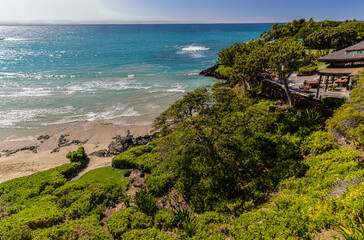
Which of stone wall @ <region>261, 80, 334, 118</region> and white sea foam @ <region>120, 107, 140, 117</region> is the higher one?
stone wall @ <region>261, 80, 334, 118</region>

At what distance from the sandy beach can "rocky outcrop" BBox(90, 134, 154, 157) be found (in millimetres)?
800

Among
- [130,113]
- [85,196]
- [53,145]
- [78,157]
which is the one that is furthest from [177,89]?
[85,196]

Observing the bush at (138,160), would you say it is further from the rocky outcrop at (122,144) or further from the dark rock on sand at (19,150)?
the dark rock on sand at (19,150)

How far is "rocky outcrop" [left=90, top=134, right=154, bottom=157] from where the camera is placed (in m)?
24.5

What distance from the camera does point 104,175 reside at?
19.5m

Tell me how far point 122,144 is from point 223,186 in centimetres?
1604

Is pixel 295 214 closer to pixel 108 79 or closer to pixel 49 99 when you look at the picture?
pixel 49 99

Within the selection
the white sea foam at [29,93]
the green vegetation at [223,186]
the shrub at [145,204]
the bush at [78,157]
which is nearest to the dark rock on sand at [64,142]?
the bush at [78,157]

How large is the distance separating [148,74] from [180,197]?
46.9 meters

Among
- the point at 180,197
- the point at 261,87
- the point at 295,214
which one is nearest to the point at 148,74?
the point at 261,87

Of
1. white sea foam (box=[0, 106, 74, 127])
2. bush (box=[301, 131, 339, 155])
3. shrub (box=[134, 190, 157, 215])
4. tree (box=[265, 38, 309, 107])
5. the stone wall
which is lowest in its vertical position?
shrub (box=[134, 190, 157, 215])

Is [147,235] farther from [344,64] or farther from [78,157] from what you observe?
[344,64]

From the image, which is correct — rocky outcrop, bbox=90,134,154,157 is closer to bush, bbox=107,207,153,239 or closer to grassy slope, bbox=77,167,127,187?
grassy slope, bbox=77,167,127,187

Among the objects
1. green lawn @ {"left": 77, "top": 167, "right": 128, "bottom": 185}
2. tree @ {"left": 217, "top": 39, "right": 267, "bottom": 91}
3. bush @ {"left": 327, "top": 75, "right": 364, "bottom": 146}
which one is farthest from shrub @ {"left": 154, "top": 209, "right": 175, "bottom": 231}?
tree @ {"left": 217, "top": 39, "right": 267, "bottom": 91}
